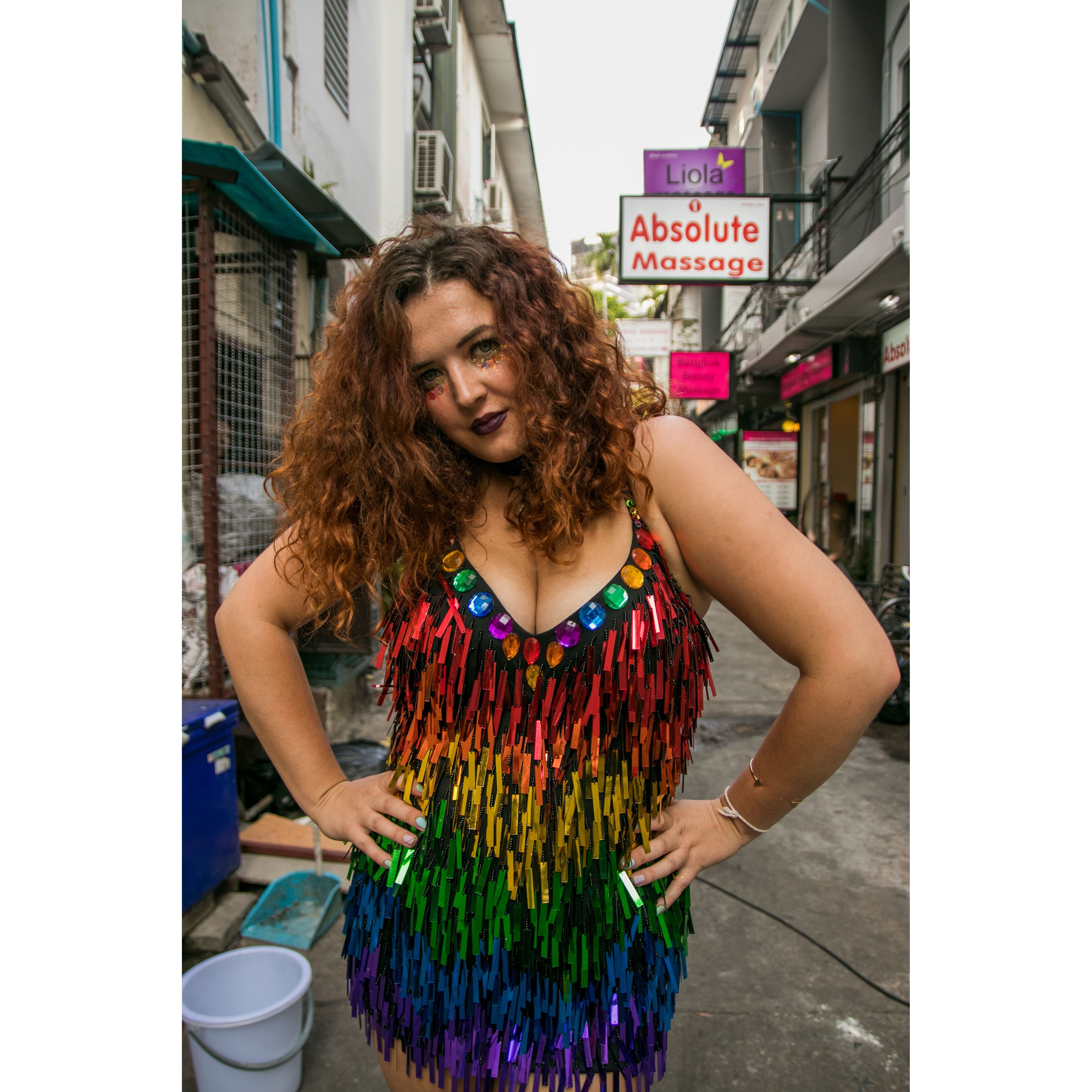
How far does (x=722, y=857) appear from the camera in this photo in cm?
127

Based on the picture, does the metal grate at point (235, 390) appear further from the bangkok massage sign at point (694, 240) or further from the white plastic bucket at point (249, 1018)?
the bangkok massage sign at point (694, 240)

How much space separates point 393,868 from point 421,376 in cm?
82

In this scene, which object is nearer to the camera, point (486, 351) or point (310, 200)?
point (486, 351)

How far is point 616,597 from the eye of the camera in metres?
1.10

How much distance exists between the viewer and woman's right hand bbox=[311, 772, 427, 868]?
3.92 feet

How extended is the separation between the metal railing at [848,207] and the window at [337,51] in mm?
4538

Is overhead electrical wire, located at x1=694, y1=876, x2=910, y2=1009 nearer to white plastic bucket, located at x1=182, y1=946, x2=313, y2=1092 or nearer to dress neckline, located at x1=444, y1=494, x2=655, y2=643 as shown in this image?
white plastic bucket, located at x1=182, y1=946, x2=313, y2=1092

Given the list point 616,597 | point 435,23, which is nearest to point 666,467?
point 616,597

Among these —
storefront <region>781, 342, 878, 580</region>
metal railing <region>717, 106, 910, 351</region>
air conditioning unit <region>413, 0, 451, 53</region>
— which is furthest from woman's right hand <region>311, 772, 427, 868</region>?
air conditioning unit <region>413, 0, 451, 53</region>

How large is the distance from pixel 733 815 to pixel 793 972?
1.86 metres

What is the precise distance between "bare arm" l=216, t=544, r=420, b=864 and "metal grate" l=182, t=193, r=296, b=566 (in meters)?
2.33

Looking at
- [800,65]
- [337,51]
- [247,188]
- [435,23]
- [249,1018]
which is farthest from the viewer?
[800,65]

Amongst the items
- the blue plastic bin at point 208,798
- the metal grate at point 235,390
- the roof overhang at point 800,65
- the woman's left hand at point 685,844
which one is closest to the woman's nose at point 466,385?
the woman's left hand at point 685,844

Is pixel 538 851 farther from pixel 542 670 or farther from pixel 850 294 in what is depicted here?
pixel 850 294
